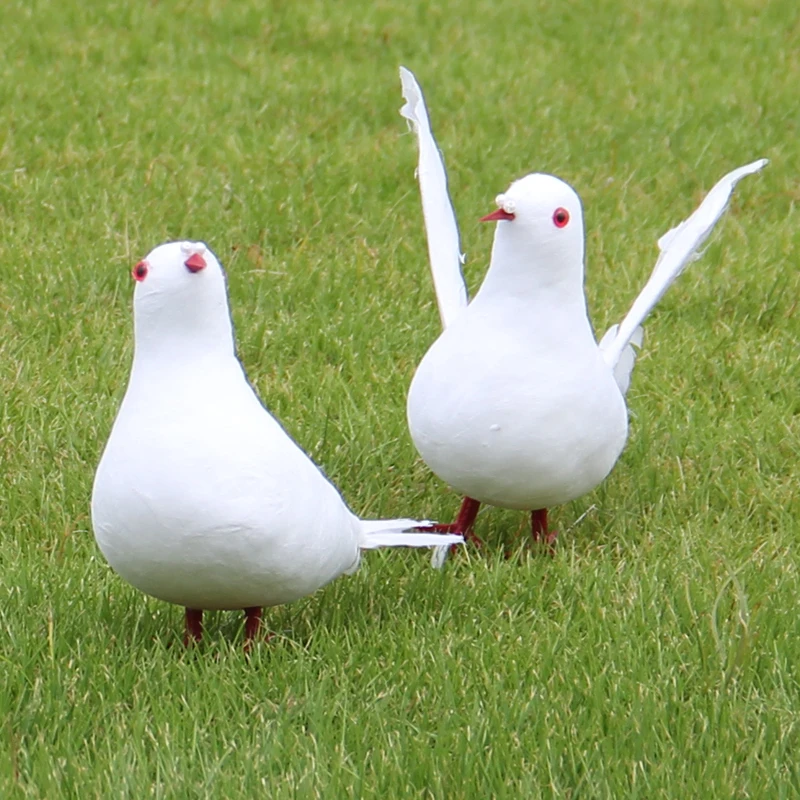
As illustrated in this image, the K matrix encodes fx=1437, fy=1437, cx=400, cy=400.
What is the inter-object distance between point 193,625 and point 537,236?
1155mm

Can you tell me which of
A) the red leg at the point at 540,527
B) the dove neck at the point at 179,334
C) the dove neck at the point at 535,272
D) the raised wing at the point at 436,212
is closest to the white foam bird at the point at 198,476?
the dove neck at the point at 179,334

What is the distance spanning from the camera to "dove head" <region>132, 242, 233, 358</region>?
278 centimetres

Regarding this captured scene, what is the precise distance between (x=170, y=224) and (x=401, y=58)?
9.45 feet

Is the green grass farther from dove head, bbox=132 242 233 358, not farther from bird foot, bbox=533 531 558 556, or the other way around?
dove head, bbox=132 242 233 358

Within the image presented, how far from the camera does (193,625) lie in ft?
9.94

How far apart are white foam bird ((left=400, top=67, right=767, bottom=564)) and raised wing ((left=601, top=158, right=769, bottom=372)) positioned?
11.8 inches

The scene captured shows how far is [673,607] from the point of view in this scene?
3.19 metres

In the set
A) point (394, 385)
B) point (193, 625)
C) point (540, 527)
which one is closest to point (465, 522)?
point (540, 527)

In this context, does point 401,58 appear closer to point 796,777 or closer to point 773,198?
point 773,198

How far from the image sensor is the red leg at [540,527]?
11.8 feet

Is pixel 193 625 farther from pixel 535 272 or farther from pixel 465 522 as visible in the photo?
pixel 535 272

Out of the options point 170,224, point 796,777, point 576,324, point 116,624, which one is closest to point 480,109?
point 170,224

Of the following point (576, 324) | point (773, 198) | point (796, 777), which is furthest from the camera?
point (773, 198)

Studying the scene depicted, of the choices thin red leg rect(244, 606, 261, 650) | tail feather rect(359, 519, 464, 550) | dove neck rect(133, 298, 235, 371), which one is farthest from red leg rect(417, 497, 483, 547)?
dove neck rect(133, 298, 235, 371)
